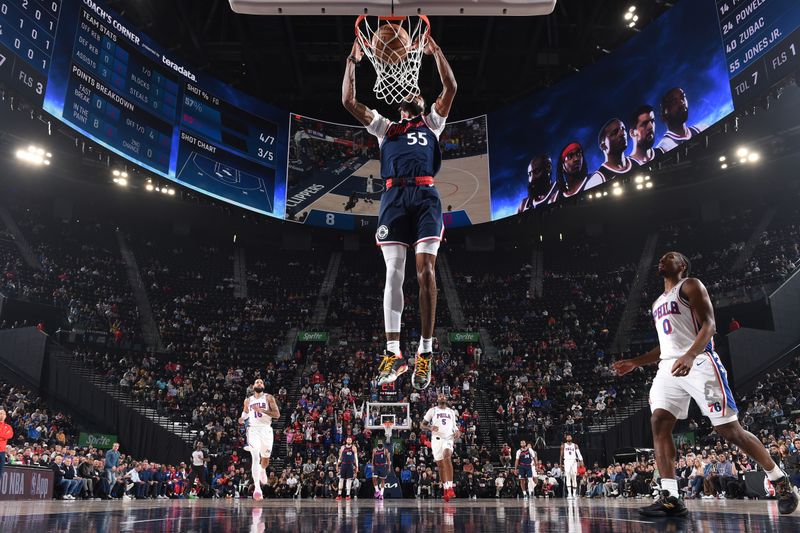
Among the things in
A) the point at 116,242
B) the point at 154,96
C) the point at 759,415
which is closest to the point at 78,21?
the point at 154,96

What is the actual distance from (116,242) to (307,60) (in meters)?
12.9

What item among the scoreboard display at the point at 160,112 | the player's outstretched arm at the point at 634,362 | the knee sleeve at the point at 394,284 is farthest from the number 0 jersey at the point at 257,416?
the scoreboard display at the point at 160,112

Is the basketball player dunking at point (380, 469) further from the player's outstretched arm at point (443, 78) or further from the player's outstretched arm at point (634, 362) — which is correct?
the player's outstretched arm at point (443, 78)

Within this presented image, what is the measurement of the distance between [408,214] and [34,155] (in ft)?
89.4

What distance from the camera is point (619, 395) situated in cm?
2289

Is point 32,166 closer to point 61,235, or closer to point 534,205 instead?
point 61,235

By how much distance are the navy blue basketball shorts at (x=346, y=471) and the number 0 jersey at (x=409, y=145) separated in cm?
1255

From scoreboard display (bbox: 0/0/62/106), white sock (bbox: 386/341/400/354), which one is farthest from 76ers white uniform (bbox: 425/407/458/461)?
scoreboard display (bbox: 0/0/62/106)

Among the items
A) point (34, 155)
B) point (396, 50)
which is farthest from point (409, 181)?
point (34, 155)

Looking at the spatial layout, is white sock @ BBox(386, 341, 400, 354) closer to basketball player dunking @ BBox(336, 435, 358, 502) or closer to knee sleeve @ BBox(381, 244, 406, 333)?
knee sleeve @ BBox(381, 244, 406, 333)

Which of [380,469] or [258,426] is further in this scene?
[380,469]

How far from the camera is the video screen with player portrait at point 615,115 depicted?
68.1 ft

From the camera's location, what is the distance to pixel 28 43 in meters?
18.0

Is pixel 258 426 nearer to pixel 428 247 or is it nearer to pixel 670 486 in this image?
pixel 428 247
